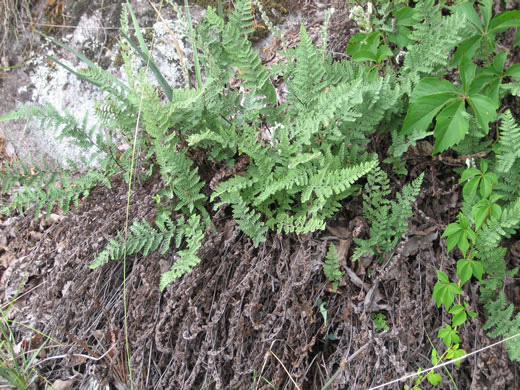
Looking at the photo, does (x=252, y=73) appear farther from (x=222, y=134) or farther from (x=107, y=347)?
(x=107, y=347)

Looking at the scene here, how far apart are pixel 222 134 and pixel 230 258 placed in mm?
667

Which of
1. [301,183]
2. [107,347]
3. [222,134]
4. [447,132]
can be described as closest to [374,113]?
[447,132]

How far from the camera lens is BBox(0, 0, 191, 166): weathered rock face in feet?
10.6

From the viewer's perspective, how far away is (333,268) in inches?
80.6

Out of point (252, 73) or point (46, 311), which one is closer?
point (252, 73)

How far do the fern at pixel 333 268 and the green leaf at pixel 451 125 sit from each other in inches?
26.6

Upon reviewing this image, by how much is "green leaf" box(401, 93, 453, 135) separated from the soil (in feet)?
1.30

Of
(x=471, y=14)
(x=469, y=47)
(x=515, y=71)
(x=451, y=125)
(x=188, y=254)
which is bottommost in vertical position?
(x=188, y=254)

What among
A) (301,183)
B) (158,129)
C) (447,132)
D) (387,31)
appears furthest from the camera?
(387,31)

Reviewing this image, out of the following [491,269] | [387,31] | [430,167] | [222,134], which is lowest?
[491,269]

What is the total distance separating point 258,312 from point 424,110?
1.26 metres

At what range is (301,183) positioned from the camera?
2.02 m

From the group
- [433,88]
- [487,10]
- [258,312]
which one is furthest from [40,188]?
[487,10]

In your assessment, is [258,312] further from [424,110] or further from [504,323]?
A: [424,110]
